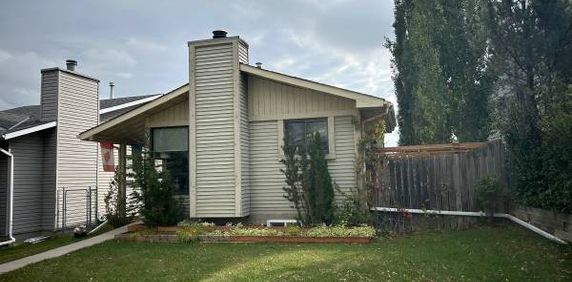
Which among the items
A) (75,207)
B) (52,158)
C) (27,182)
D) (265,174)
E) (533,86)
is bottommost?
(75,207)

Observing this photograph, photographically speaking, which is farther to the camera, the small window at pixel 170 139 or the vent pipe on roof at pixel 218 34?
the small window at pixel 170 139

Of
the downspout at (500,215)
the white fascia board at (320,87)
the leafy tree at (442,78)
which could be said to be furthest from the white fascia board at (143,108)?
the leafy tree at (442,78)

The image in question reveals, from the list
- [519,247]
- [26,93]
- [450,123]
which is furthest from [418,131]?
[26,93]

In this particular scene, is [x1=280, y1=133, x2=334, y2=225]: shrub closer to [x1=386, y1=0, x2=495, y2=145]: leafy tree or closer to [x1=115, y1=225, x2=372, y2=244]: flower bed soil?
[x1=115, y1=225, x2=372, y2=244]: flower bed soil

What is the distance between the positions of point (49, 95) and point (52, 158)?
2.28 m

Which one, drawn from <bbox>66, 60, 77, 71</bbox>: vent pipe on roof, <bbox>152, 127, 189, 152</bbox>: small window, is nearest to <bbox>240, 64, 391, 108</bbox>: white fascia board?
<bbox>152, 127, 189, 152</bbox>: small window

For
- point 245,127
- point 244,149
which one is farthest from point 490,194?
point 245,127

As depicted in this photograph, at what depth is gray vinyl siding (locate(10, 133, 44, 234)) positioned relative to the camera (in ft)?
43.2

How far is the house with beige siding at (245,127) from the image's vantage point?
11000 mm

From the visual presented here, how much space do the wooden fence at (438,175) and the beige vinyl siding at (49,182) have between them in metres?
10.8

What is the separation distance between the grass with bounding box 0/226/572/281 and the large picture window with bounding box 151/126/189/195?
3.25 metres

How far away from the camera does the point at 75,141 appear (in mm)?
14930

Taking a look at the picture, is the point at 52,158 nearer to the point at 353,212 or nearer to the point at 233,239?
the point at 233,239

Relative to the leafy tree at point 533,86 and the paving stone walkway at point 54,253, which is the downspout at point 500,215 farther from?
the paving stone walkway at point 54,253
